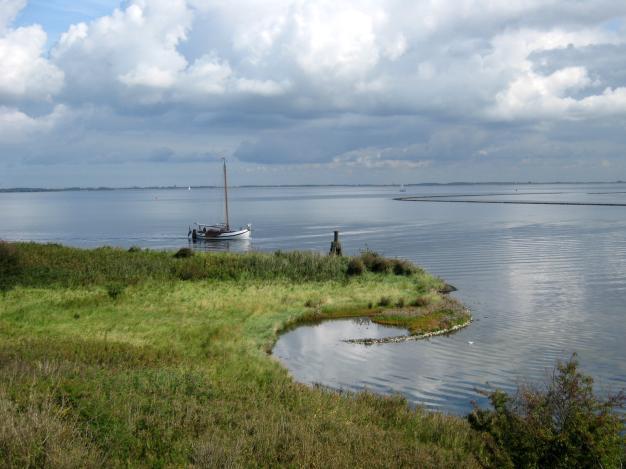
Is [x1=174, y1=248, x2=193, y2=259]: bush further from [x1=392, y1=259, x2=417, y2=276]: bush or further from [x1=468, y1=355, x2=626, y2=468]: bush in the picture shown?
[x1=468, y1=355, x2=626, y2=468]: bush

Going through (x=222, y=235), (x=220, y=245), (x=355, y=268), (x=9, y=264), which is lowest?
(x=220, y=245)

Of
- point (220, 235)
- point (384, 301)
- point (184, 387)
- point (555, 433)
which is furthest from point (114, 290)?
point (220, 235)

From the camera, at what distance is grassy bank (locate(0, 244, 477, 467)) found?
423 inches

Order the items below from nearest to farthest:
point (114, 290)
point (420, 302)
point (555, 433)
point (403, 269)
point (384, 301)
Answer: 1. point (555, 433)
2. point (114, 290)
3. point (420, 302)
4. point (384, 301)
5. point (403, 269)

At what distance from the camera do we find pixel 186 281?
4303 centimetres

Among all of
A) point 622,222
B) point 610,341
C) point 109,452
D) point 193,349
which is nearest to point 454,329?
point 610,341

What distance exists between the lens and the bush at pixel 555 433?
37.3ft

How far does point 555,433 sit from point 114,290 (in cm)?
2940

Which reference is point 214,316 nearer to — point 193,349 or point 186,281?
point 193,349

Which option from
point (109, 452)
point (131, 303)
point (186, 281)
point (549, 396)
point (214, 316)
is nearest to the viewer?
point (109, 452)

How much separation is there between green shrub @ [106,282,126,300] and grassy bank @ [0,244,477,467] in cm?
9

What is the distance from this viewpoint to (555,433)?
12281mm

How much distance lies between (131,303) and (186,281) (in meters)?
8.25

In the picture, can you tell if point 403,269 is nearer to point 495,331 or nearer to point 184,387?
point 495,331
